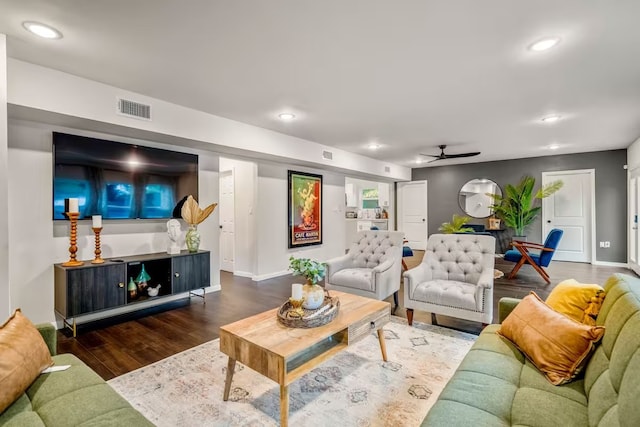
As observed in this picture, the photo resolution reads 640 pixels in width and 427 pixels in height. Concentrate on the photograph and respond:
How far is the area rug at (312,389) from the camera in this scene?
184 centimetres

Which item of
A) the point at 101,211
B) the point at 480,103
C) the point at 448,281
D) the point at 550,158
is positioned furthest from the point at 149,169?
the point at 550,158

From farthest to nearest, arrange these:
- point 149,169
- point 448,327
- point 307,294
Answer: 1. point 149,169
2. point 448,327
3. point 307,294

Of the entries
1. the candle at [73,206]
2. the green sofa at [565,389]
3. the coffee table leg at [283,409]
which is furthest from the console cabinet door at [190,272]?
the green sofa at [565,389]

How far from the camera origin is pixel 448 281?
329 cm

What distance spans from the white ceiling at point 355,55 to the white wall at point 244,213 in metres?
1.58

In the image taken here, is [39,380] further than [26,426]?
Yes

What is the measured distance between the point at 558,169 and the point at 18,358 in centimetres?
879

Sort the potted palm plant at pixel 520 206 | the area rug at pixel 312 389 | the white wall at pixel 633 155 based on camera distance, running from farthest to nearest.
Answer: the potted palm plant at pixel 520 206
the white wall at pixel 633 155
the area rug at pixel 312 389

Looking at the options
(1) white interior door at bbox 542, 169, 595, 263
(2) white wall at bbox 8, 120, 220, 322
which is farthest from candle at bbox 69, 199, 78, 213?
(1) white interior door at bbox 542, 169, 595, 263

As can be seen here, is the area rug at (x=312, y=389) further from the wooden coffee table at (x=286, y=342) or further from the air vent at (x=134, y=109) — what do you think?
Result: the air vent at (x=134, y=109)

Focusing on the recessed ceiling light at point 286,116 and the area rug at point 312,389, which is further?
the recessed ceiling light at point 286,116

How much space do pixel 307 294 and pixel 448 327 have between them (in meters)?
1.76

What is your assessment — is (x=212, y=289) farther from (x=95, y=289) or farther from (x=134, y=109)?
(x=134, y=109)

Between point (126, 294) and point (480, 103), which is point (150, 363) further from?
point (480, 103)
